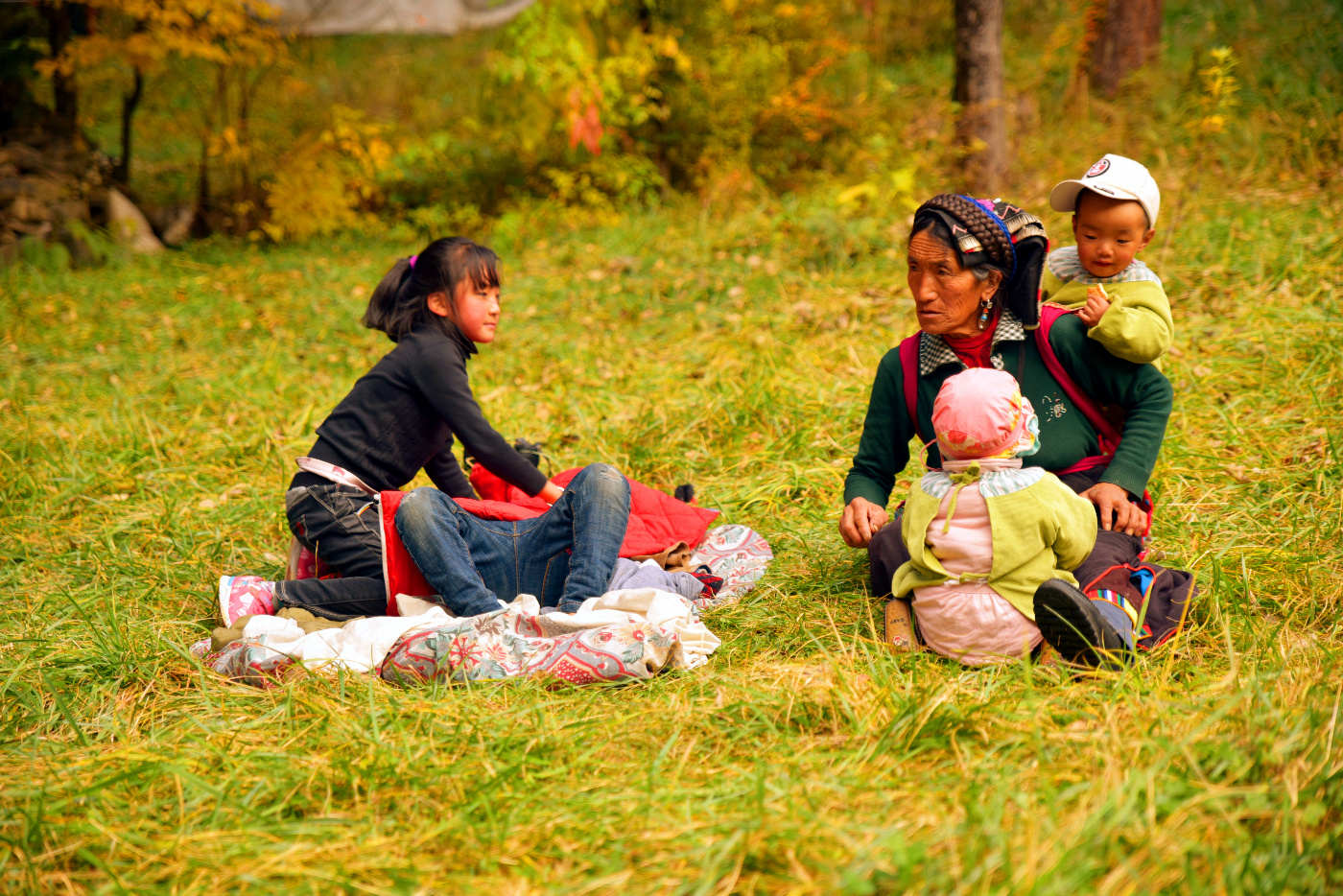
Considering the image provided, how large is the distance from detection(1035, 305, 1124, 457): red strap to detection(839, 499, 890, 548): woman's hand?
54 centimetres

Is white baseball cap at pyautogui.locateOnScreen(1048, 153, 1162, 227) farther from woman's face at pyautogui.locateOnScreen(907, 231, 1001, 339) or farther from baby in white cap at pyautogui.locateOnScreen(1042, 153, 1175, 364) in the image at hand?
woman's face at pyautogui.locateOnScreen(907, 231, 1001, 339)

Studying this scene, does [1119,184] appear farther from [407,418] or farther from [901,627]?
[407,418]

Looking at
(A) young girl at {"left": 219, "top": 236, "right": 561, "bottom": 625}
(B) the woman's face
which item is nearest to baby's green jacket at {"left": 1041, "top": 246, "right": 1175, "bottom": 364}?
(B) the woman's face

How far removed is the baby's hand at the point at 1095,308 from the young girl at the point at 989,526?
1.11ft

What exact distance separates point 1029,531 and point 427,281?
7.04ft

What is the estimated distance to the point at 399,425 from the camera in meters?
3.24

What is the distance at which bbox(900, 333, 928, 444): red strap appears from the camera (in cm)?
271

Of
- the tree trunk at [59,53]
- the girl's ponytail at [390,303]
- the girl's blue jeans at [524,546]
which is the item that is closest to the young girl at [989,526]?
the girl's blue jeans at [524,546]

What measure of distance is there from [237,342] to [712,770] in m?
5.51

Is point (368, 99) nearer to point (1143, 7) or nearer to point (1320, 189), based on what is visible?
point (1143, 7)

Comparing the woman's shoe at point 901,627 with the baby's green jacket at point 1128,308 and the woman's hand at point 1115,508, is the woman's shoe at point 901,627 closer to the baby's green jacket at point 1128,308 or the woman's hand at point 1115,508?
the woman's hand at point 1115,508

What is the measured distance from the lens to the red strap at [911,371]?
2.71m

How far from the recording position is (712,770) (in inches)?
77.8

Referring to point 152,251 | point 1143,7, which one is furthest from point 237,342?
point 1143,7
